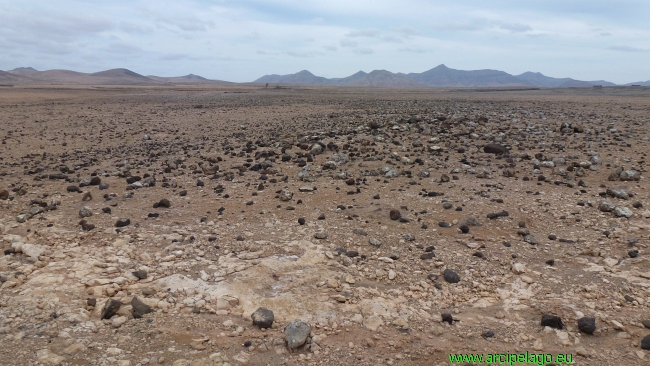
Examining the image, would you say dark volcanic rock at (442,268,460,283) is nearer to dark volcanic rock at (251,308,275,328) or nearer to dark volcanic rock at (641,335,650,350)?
dark volcanic rock at (641,335,650,350)

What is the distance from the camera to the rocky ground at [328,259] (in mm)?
3475

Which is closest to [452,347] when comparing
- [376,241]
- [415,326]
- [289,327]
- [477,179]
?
[415,326]

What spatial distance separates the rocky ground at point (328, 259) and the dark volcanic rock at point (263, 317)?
0.09 ft

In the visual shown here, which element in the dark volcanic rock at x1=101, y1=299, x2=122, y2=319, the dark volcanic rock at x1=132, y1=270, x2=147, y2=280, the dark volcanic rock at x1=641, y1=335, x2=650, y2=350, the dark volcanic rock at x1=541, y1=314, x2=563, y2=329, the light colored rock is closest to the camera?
the light colored rock

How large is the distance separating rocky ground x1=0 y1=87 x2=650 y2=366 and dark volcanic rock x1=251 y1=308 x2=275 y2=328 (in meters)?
0.03

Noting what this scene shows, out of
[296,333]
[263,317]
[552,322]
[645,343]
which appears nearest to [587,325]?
[552,322]

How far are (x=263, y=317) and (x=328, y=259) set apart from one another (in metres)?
1.29

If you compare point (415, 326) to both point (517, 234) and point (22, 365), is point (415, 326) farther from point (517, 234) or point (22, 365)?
point (22, 365)

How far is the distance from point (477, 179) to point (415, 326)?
4.57 meters

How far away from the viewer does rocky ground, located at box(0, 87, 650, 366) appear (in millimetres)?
3475

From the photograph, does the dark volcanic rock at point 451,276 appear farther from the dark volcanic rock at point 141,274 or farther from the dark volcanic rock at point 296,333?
the dark volcanic rock at point 141,274

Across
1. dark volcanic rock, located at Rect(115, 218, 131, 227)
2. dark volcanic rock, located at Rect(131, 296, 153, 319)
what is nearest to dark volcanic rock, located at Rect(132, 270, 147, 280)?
dark volcanic rock, located at Rect(131, 296, 153, 319)

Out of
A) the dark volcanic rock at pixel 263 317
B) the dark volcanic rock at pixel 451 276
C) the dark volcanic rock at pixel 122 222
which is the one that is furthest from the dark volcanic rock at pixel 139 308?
the dark volcanic rock at pixel 451 276

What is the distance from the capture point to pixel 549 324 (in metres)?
3.64
